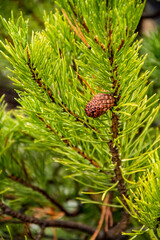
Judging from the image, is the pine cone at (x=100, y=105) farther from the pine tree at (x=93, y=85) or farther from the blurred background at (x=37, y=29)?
the blurred background at (x=37, y=29)

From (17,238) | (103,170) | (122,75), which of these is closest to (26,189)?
(17,238)

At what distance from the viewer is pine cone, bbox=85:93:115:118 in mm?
262

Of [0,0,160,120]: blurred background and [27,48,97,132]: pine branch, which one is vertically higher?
[0,0,160,120]: blurred background

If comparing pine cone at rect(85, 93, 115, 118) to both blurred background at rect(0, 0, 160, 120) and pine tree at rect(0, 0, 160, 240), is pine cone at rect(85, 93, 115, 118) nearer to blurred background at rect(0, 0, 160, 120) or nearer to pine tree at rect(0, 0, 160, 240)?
pine tree at rect(0, 0, 160, 240)

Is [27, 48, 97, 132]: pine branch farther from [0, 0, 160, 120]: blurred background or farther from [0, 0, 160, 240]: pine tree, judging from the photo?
[0, 0, 160, 120]: blurred background

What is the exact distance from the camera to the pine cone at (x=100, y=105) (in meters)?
0.26

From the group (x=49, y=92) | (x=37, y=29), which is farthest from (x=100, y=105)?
(x=37, y=29)

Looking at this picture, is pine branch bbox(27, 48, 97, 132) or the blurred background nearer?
pine branch bbox(27, 48, 97, 132)

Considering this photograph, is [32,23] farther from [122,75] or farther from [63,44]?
[122,75]

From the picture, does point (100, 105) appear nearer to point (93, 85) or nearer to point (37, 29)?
point (93, 85)

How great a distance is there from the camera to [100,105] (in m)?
0.26

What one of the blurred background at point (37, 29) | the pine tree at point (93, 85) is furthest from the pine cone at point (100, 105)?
the blurred background at point (37, 29)

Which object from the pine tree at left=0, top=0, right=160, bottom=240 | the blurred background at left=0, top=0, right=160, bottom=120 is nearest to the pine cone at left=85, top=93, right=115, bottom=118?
the pine tree at left=0, top=0, right=160, bottom=240

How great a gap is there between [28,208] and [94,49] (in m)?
0.49
